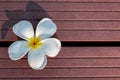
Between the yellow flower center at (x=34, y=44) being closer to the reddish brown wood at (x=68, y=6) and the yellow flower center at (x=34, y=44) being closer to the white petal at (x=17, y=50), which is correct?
the white petal at (x=17, y=50)

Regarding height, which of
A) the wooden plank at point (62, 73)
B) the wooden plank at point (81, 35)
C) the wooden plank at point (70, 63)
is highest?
the wooden plank at point (81, 35)

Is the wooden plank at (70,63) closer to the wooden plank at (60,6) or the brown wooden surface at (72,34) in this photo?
the brown wooden surface at (72,34)

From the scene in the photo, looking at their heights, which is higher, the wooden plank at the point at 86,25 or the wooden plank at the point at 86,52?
the wooden plank at the point at 86,25

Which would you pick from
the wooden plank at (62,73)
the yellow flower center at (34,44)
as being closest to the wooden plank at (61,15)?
the yellow flower center at (34,44)

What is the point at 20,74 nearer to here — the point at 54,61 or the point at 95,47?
the point at 54,61

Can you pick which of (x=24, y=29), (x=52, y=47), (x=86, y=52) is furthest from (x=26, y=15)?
(x=86, y=52)

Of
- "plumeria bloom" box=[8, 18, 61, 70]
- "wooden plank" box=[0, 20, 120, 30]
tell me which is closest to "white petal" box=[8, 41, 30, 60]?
"plumeria bloom" box=[8, 18, 61, 70]

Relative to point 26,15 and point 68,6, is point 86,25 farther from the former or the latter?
point 26,15

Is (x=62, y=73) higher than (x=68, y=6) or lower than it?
lower
